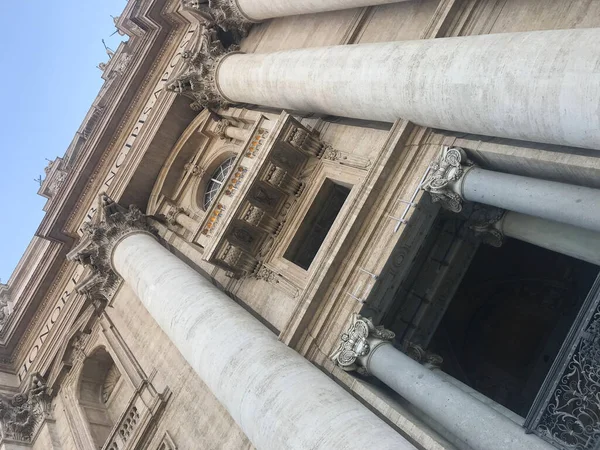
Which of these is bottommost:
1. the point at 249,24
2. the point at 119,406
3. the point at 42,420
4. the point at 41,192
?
the point at 42,420

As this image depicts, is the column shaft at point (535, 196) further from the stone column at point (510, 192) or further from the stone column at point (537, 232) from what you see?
the stone column at point (537, 232)

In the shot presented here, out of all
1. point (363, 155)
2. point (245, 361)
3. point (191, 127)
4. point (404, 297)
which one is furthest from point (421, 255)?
point (191, 127)

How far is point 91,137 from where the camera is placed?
17812mm

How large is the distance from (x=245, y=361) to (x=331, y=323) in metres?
1.59

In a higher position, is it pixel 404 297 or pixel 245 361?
pixel 404 297

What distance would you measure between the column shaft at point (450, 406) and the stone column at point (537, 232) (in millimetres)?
2502

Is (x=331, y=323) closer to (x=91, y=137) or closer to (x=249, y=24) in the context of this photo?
(x=249, y=24)

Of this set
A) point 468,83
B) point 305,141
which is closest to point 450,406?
point 468,83

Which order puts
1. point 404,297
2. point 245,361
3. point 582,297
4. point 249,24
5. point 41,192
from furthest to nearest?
point 41,192, point 249,24, point 582,297, point 404,297, point 245,361

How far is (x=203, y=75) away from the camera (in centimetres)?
1556

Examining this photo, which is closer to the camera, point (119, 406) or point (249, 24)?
point (119, 406)

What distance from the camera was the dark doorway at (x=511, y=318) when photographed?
12757 millimetres

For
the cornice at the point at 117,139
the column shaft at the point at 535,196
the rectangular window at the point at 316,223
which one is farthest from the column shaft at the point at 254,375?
the cornice at the point at 117,139

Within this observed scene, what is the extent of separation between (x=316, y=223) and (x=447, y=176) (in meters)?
4.08
